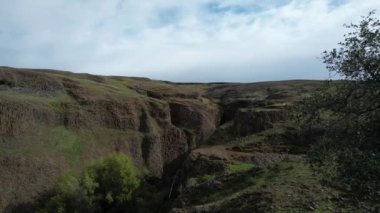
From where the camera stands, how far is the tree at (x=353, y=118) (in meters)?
15.4

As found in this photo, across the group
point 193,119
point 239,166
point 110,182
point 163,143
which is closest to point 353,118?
point 239,166

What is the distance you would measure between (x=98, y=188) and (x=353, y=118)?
39190 millimetres

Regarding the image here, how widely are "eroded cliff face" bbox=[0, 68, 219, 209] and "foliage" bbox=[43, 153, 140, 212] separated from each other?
16.0 feet

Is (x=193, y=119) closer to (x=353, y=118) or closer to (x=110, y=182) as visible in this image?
(x=110, y=182)

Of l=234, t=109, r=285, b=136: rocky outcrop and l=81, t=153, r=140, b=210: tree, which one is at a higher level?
l=234, t=109, r=285, b=136: rocky outcrop

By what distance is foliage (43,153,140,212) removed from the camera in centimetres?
4941

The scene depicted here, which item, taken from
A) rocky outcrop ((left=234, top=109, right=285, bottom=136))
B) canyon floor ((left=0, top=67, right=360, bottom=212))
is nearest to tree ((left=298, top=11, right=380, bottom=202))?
canyon floor ((left=0, top=67, right=360, bottom=212))

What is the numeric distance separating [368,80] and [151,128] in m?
55.3

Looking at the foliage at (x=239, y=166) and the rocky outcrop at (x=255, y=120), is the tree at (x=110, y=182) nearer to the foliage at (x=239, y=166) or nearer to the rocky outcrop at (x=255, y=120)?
the rocky outcrop at (x=255, y=120)

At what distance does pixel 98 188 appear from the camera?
172 feet

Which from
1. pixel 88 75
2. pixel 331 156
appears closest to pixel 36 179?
pixel 88 75

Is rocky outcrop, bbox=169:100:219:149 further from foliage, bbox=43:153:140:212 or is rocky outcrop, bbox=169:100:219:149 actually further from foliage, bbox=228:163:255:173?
foliage, bbox=228:163:255:173

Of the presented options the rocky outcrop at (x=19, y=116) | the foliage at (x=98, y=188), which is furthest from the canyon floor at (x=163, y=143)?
the foliage at (x=98, y=188)

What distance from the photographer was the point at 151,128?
2756 inches
